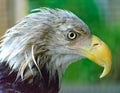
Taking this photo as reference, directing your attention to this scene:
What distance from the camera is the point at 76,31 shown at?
1.23 m

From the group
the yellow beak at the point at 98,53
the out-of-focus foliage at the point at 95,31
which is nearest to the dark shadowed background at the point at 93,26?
the out-of-focus foliage at the point at 95,31

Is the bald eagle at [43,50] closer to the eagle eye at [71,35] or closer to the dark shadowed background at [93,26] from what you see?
the eagle eye at [71,35]

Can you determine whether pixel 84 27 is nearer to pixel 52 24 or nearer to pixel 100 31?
pixel 52 24

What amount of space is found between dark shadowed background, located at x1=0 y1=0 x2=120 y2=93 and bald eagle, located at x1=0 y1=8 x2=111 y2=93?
0.63 m

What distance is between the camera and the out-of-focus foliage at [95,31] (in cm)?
193

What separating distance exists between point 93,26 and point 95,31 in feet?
0.09

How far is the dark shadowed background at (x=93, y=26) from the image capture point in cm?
194

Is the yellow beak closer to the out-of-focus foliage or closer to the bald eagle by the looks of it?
the bald eagle

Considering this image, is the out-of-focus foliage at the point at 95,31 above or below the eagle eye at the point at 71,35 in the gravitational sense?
below

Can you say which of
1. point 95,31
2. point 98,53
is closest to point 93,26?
point 95,31

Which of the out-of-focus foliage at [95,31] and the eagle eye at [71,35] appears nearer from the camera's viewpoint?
the eagle eye at [71,35]

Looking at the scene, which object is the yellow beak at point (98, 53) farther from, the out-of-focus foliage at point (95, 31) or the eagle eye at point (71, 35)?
the out-of-focus foliage at point (95, 31)

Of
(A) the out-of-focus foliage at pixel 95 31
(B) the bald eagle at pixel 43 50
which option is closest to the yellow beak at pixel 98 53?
(B) the bald eagle at pixel 43 50

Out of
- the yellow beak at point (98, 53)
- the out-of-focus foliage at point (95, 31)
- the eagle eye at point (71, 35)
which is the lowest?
the out-of-focus foliage at point (95, 31)
